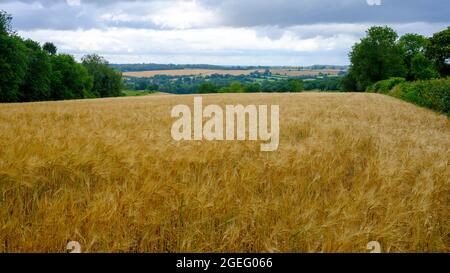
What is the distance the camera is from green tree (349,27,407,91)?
59062 mm

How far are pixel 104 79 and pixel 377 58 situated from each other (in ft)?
180

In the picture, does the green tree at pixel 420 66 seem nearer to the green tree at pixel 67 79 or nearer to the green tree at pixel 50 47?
the green tree at pixel 67 79

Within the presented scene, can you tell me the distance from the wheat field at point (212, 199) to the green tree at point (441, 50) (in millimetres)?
50322

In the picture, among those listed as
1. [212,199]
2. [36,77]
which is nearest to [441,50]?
[212,199]

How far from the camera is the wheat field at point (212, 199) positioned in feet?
7.95

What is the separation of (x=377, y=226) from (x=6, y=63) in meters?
44.8

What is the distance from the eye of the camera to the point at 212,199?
296 centimetres

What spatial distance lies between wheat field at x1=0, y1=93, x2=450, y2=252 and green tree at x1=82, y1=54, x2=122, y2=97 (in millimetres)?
73869

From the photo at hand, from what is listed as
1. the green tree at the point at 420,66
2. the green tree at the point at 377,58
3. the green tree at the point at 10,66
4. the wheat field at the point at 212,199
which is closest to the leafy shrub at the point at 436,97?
the wheat field at the point at 212,199

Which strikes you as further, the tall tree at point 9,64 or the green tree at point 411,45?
the green tree at point 411,45

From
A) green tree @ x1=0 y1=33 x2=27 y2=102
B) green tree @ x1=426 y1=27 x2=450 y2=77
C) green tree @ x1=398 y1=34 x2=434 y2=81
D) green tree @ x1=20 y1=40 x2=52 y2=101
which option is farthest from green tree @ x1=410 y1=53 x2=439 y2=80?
green tree @ x1=0 y1=33 x2=27 y2=102

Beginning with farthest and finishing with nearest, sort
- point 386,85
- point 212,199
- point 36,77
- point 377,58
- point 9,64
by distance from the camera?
point 377,58, point 36,77, point 386,85, point 9,64, point 212,199

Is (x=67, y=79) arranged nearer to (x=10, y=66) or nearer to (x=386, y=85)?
(x=10, y=66)

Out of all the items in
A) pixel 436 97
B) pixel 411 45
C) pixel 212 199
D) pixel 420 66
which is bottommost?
pixel 212 199
